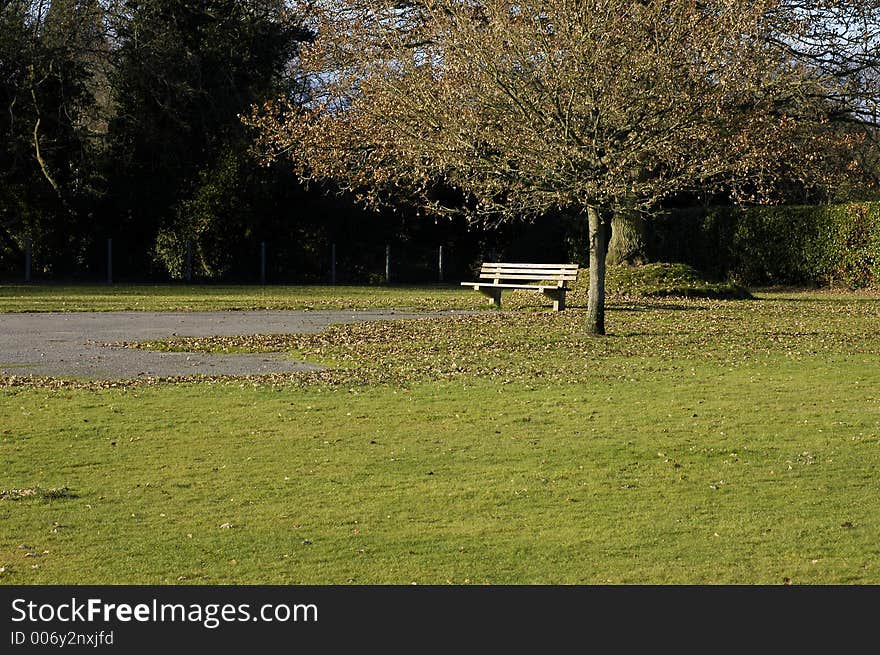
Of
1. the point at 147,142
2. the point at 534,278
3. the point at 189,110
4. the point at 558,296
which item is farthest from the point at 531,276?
the point at 147,142

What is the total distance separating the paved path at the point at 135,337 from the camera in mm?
13733

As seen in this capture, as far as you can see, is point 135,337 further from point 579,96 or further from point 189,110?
point 189,110

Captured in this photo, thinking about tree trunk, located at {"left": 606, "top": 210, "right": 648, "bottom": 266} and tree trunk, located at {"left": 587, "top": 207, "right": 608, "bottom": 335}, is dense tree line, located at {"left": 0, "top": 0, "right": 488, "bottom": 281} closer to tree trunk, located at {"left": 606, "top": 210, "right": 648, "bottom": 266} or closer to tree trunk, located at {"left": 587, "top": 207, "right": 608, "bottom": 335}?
tree trunk, located at {"left": 606, "top": 210, "right": 648, "bottom": 266}

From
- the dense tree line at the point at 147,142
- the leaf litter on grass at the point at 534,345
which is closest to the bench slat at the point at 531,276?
the leaf litter on grass at the point at 534,345

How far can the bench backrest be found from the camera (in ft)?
77.5

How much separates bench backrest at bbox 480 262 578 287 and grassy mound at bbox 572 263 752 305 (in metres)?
2.24

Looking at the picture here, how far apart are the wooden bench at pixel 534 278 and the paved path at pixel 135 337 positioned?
2090mm

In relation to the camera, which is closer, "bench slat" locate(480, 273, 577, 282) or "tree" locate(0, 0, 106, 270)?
"bench slat" locate(480, 273, 577, 282)

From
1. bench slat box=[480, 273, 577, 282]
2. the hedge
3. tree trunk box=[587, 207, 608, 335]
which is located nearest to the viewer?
tree trunk box=[587, 207, 608, 335]

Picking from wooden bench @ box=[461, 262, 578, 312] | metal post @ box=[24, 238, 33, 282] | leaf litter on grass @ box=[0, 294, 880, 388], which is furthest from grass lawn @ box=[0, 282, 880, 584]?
metal post @ box=[24, 238, 33, 282]

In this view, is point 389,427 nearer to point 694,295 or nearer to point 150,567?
point 150,567

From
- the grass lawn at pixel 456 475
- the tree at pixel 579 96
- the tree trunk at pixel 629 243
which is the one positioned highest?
the tree at pixel 579 96

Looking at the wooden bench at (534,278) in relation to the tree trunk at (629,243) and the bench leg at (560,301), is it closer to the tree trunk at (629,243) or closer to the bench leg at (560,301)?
the bench leg at (560,301)

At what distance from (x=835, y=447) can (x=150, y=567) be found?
522cm
